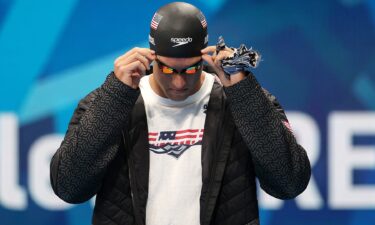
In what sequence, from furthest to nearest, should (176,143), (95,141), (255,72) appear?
(255,72)
(176,143)
(95,141)

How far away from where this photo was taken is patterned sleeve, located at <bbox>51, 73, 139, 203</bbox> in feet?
6.12

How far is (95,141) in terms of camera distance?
6.12 feet

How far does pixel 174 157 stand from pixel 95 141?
230 millimetres

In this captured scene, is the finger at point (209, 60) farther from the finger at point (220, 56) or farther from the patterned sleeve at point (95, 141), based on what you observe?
the patterned sleeve at point (95, 141)

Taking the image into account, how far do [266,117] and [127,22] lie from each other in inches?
55.8

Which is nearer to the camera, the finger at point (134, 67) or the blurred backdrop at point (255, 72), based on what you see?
the finger at point (134, 67)

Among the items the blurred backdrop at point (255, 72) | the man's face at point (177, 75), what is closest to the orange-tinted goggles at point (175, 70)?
the man's face at point (177, 75)

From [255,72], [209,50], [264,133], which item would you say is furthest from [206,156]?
[255,72]

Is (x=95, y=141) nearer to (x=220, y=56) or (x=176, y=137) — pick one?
(x=176, y=137)

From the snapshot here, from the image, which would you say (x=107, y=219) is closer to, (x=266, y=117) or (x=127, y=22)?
(x=266, y=117)

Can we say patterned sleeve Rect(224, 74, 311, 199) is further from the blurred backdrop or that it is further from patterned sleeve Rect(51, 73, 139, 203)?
the blurred backdrop

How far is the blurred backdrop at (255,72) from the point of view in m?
3.13

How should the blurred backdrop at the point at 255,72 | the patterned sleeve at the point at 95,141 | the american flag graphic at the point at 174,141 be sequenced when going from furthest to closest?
the blurred backdrop at the point at 255,72
the american flag graphic at the point at 174,141
the patterned sleeve at the point at 95,141

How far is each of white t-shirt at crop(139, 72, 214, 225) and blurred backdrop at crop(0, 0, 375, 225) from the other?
1.18 metres
